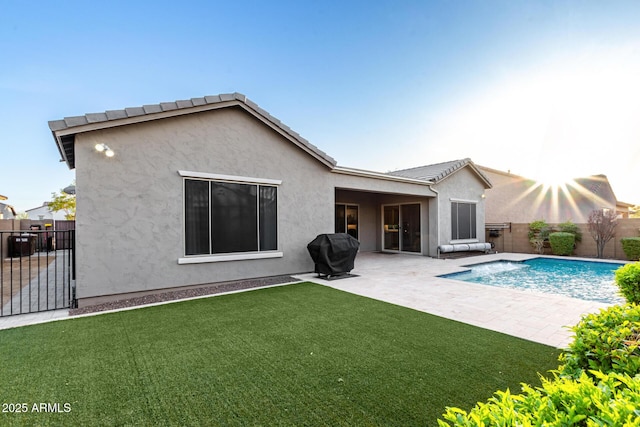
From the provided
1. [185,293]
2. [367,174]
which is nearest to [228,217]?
[185,293]

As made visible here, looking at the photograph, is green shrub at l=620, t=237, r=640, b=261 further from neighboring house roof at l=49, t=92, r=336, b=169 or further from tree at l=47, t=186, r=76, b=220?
tree at l=47, t=186, r=76, b=220

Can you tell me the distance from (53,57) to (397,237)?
1637cm

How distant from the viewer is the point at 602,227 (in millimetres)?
15133

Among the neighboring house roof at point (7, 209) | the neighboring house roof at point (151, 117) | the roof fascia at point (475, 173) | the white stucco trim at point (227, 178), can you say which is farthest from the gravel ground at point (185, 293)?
the neighboring house roof at point (7, 209)

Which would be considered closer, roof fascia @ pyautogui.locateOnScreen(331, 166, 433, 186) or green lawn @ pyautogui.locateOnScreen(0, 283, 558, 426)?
green lawn @ pyautogui.locateOnScreen(0, 283, 558, 426)

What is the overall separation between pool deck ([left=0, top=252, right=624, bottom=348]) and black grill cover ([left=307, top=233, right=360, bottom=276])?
0.39 meters

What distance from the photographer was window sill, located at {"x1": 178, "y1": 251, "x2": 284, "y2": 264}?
7801 mm

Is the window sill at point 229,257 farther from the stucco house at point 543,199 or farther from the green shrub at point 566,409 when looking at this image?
the stucco house at point 543,199

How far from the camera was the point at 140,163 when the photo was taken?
23.7ft

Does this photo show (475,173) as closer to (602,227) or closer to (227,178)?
(602,227)

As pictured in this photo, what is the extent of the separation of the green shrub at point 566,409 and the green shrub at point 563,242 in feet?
60.2

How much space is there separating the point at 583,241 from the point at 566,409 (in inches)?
769

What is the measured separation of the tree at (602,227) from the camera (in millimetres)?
15023

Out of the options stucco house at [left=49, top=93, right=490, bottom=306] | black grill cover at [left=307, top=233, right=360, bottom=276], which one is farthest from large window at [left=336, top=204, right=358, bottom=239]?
black grill cover at [left=307, top=233, right=360, bottom=276]
